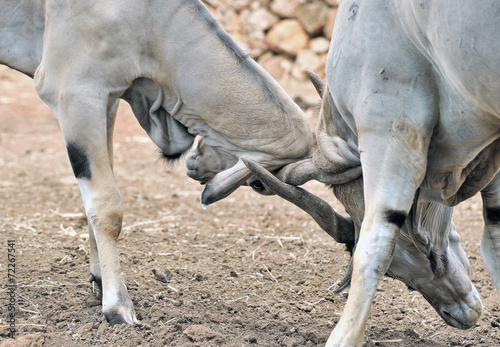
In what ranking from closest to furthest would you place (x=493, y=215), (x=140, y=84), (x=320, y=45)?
(x=493, y=215)
(x=140, y=84)
(x=320, y=45)

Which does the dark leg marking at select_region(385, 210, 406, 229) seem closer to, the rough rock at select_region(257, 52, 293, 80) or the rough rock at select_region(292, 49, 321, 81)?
the rough rock at select_region(292, 49, 321, 81)

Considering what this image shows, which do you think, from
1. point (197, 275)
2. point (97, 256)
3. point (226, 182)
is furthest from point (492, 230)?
point (97, 256)

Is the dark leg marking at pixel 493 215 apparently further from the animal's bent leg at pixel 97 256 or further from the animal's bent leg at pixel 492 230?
the animal's bent leg at pixel 97 256

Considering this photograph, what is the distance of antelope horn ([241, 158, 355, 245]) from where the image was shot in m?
3.97

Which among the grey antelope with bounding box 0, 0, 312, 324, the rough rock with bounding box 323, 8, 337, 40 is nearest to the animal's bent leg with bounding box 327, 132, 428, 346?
the grey antelope with bounding box 0, 0, 312, 324

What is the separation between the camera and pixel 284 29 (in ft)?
42.5

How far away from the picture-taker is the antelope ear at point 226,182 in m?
4.13

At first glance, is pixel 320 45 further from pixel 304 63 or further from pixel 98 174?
pixel 98 174

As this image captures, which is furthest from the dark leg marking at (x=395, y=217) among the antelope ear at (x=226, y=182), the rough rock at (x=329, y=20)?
the rough rock at (x=329, y=20)

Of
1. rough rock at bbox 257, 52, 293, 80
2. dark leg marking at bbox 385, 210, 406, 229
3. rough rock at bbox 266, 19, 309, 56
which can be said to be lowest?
rough rock at bbox 257, 52, 293, 80

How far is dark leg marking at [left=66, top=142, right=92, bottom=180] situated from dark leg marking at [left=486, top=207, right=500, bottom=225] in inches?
95.1

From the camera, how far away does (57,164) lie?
8625mm

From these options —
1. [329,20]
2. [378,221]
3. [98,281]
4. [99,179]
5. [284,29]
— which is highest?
[378,221]

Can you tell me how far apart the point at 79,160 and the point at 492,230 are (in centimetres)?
252
